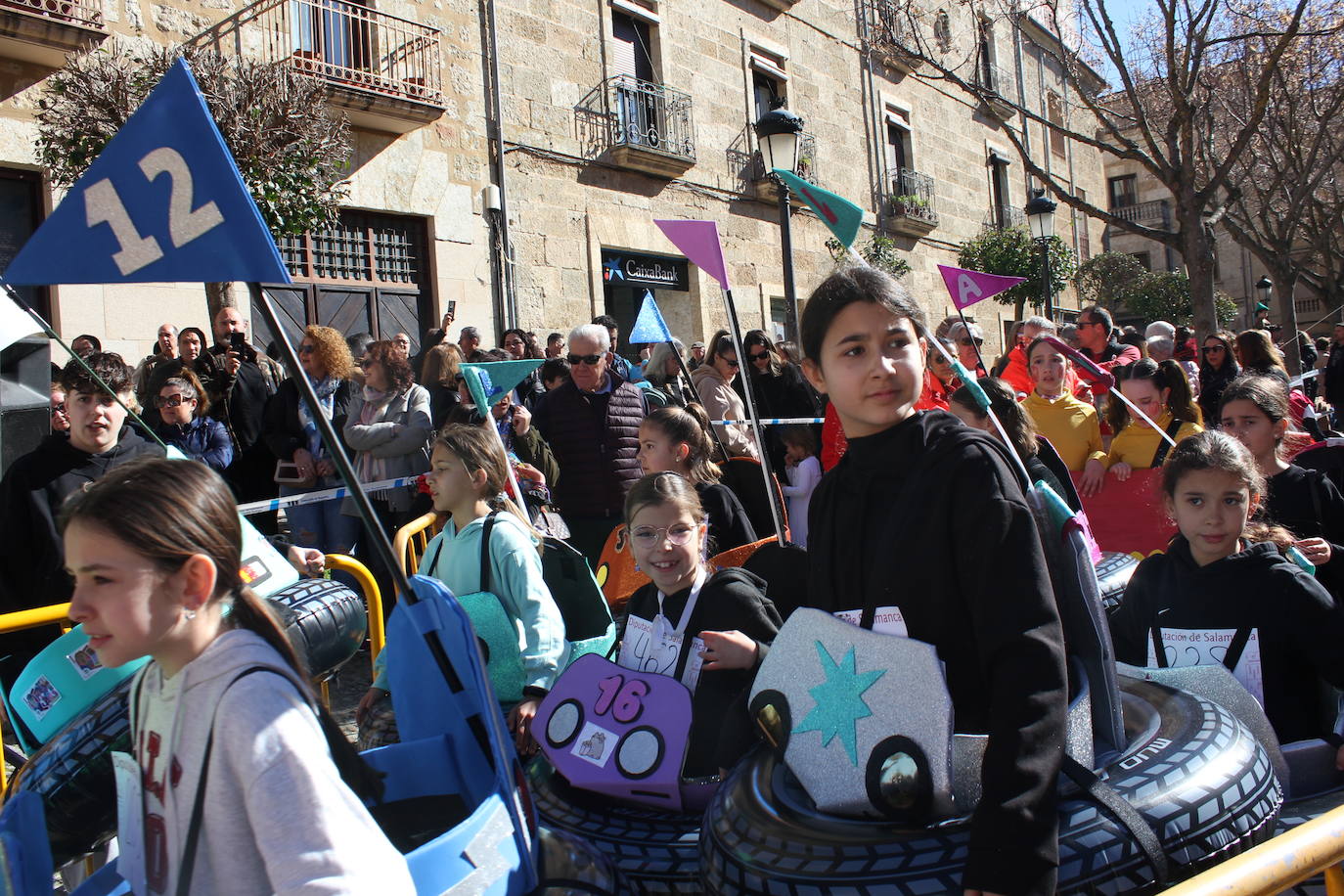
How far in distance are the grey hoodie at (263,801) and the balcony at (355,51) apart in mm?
9947

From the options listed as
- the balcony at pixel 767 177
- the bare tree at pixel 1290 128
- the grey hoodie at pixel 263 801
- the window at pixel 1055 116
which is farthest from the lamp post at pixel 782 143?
the window at pixel 1055 116

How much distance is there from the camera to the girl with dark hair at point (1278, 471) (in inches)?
131

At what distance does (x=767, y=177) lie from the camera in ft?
53.5

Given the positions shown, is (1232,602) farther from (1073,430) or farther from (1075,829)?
(1073,430)

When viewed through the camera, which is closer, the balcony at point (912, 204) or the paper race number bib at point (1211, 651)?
the paper race number bib at point (1211, 651)

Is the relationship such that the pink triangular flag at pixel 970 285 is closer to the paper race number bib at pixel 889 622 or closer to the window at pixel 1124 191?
the paper race number bib at pixel 889 622

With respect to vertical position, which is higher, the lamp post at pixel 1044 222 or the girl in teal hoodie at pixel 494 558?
the lamp post at pixel 1044 222

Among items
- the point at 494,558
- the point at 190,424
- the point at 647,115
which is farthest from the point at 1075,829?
the point at 647,115

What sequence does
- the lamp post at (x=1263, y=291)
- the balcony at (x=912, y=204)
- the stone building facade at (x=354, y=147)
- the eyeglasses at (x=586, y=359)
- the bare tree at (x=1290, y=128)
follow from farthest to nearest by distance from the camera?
1. the balcony at (x=912, y=204)
2. the lamp post at (x=1263, y=291)
3. the bare tree at (x=1290, y=128)
4. the stone building facade at (x=354, y=147)
5. the eyeglasses at (x=586, y=359)

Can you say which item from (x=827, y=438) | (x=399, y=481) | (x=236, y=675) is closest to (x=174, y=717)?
(x=236, y=675)

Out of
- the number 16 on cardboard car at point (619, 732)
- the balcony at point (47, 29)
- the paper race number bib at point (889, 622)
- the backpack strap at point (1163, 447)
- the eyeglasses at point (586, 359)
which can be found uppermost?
the balcony at point (47, 29)

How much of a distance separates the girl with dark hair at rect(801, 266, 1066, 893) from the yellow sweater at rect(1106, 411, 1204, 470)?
3.58 meters

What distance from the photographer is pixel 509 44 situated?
42.8ft

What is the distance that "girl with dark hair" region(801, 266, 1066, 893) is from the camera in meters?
1.33
